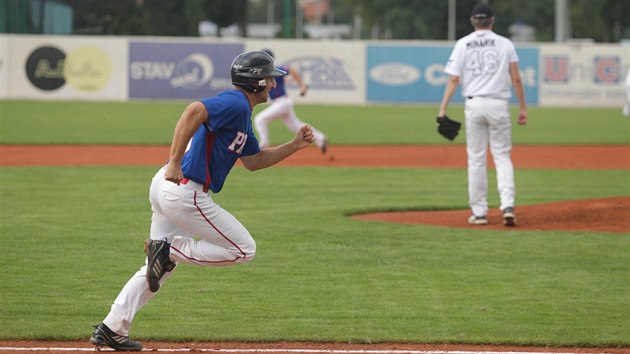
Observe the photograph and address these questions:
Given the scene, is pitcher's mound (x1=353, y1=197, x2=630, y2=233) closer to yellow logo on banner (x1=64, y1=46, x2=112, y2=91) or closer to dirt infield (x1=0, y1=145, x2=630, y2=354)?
dirt infield (x1=0, y1=145, x2=630, y2=354)

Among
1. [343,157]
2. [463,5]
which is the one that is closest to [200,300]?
[343,157]

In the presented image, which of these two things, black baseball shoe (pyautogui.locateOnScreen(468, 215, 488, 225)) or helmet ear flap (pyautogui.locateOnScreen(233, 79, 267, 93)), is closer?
helmet ear flap (pyautogui.locateOnScreen(233, 79, 267, 93))

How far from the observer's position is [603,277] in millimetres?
9734

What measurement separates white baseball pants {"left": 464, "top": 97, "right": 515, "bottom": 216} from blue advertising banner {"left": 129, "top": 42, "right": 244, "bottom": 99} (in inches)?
1090

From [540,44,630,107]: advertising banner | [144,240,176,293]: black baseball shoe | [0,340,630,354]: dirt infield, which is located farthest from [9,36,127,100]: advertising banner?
[144,240,176,293]: black baseball shoe

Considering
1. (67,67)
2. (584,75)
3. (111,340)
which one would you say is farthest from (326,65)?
(111,340)

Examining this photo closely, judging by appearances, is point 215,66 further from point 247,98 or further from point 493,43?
point 247,98

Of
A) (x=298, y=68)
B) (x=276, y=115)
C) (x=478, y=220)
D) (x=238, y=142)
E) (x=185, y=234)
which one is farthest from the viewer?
(x=298, y=68)

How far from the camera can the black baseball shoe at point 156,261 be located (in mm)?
6723

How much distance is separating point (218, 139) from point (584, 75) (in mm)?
36703

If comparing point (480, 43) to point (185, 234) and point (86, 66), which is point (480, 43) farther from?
point (86, 66)

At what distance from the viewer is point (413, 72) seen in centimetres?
4119

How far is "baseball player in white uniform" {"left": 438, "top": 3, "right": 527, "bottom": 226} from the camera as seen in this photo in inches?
485

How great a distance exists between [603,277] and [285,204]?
5515mm
